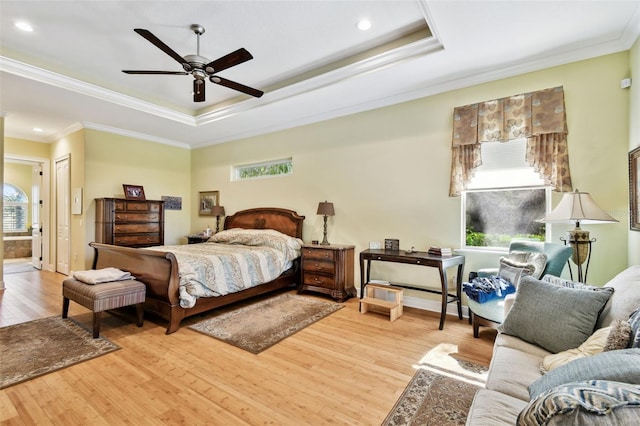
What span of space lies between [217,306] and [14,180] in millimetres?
9547

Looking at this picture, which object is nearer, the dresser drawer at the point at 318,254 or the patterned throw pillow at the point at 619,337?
the patterned throw pillow at the point at 619,337

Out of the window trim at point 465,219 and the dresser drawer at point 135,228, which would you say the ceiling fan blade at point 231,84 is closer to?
the window trim at point 465,219

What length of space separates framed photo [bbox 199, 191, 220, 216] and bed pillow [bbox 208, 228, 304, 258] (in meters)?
1.41

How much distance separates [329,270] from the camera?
425cm

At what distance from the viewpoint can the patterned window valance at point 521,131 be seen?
3.06m

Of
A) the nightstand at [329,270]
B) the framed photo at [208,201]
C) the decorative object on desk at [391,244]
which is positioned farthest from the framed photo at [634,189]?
the framed photo at [208,201]

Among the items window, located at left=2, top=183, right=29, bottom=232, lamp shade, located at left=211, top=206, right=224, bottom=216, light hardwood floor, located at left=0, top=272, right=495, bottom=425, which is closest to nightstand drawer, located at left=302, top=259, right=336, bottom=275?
light hardwood floor, located at left=0, top=272, right=495, bottom=425

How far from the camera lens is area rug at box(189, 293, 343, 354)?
288 cm

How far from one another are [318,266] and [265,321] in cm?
124

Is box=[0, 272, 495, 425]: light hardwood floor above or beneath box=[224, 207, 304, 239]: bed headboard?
beneath

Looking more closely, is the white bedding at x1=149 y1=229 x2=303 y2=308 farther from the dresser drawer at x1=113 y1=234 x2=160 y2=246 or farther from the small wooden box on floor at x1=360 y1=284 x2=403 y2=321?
the dresser drawer at x1=113 y1=234 x2=160 y2=246

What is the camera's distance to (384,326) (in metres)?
3.28

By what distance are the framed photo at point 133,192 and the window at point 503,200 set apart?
224 inches

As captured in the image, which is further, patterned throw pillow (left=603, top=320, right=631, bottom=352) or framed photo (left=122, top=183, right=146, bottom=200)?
framed photo (left=122, top=183, right=146, bottom=200)
